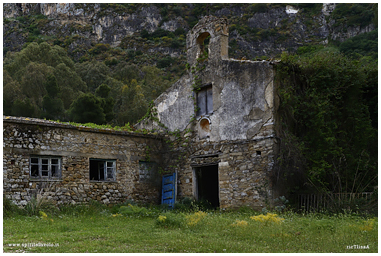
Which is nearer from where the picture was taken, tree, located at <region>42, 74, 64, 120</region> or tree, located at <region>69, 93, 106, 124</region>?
tree, located at <region>69, 93, 106, 124</region>

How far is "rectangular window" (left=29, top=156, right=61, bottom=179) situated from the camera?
1292cm

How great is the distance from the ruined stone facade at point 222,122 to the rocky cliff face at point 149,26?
104ft

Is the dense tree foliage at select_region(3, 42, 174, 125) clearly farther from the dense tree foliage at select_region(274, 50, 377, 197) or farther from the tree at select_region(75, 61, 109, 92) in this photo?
the dense tree foliage at select_region(274, 50, 377, 197)

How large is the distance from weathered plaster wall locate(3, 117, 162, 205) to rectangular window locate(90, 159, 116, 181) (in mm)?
219

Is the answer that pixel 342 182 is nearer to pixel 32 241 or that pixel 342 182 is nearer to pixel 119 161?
pixel 119 161

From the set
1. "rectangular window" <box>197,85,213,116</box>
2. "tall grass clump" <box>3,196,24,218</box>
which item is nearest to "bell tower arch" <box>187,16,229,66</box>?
"rectangular window" <box>197,85,213,116</box>

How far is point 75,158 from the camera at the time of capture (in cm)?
1367

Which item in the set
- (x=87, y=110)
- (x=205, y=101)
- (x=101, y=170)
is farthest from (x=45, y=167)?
(x=87, y=110)

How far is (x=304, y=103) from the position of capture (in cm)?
1307

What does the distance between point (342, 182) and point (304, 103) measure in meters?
2.82

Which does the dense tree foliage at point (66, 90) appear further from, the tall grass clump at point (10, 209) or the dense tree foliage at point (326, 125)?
the dense tree foliage at point (326, 125)

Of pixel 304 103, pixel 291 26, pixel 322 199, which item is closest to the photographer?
pixel 322 199

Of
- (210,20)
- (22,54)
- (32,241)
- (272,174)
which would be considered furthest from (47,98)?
(32,241)

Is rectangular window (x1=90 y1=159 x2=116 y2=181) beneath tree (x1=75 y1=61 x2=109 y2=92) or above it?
beneath
